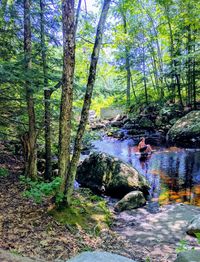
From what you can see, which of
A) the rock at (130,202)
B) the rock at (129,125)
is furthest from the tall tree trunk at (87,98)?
the rock at (129,125)

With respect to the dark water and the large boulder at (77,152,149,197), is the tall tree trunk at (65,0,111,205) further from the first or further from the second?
the large boulder at (77,152,149,197)

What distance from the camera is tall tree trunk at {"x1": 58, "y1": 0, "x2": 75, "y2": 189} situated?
4.63 metres

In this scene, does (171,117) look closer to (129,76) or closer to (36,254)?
(129,76)

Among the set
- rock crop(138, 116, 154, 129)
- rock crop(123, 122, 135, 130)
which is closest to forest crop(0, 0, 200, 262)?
rock crop(138, 116, 154, 129)

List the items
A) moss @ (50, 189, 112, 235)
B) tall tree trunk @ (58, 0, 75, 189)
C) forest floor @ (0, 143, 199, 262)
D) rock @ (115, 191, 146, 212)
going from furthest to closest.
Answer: rock @ (115, 191, 146, 212)
moss @ (50, 189, 112, 235)
tall tree trunk @ (58, 0, 75, 189)
forest floor @ (0, 143, 199, 262)

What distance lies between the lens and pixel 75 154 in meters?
4.93

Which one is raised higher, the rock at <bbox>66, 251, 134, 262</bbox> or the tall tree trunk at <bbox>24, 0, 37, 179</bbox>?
the tall tree trunk at <bbox>24, 0, 37, 179</bbox>

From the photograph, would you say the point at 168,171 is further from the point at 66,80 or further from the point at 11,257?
the point at 11,257

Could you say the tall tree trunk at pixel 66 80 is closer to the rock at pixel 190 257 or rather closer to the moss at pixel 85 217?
the moss at pixel 85 217

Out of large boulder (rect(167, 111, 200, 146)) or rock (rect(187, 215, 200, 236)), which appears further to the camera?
large boulder (rect(167, 111, 200, 146))

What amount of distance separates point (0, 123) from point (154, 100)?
17908 millimetres

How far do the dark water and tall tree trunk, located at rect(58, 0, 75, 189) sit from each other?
321cm

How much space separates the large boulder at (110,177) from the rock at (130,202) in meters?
0.78

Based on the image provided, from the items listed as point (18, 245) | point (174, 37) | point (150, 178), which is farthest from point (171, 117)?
point (18, 245)
